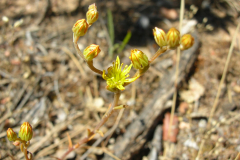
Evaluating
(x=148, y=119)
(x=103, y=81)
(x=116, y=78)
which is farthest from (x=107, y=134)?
(x=116, y=78)

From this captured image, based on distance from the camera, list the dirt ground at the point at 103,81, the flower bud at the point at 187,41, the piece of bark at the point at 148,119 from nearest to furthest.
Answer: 1. the flower bud at the point at 187,41
2. the piece of bark at the point at 148,119
3. the dirt ground at the point at 103,81

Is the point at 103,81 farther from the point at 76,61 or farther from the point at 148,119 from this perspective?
the point at 148,119

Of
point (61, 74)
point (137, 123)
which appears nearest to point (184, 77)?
point (137, 123)

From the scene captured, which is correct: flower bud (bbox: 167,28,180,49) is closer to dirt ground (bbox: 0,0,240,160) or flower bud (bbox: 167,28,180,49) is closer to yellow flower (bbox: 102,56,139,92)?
yellow flower (bbox: 102,56,139,92)

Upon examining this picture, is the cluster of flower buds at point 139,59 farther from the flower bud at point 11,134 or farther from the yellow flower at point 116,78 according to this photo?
the flower bud at point 11,134

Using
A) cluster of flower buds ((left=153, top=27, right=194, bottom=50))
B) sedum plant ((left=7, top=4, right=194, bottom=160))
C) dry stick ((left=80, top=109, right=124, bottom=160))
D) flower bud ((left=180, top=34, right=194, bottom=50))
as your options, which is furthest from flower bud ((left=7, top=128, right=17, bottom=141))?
flower bud ((left=180, top=34, right=194, bottom=50))

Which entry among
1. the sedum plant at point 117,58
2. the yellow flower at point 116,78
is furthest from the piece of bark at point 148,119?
the yellow flower at point 116,78
